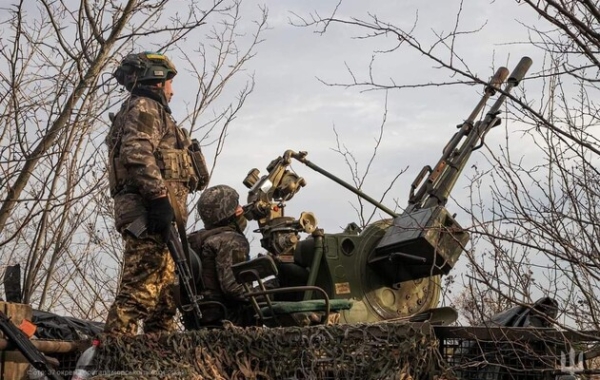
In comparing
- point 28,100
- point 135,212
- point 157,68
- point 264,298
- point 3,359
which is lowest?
point 3,359

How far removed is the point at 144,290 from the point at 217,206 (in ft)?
2.97

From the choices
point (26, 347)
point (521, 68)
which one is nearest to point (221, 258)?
point (26, 347)

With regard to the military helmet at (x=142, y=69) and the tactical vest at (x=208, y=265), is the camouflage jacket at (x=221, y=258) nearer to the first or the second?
the tactical vest at (x=208, y=265)

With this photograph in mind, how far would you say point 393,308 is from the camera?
7.24 metres

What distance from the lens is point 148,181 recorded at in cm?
719

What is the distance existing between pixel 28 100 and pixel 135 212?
3.60 feet

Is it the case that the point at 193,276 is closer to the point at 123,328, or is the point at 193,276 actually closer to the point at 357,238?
the point at 123,328

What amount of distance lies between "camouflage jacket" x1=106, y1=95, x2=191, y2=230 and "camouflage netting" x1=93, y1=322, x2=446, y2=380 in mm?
1187

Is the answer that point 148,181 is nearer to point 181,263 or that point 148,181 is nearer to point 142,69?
point 181,263

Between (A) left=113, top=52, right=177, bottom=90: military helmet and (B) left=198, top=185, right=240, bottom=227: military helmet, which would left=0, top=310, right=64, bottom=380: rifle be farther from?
(A) left=113, top=52, right=177, bottom=90: military helmet

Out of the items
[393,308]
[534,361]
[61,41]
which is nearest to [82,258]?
[61,41]

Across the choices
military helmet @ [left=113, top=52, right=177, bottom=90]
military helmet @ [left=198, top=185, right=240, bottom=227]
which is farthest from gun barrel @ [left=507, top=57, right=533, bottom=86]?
military helmet @ [left=113, top=52, right=177, bottom=90]

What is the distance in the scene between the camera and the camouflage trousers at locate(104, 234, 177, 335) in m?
7.11

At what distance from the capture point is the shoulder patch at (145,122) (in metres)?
7.39
